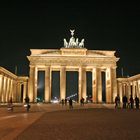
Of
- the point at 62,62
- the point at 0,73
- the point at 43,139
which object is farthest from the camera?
the point at 62,62

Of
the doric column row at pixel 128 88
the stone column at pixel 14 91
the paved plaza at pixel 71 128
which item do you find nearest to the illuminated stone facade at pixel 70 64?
the doric column row at pixel 128 88

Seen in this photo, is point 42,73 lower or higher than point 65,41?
lower

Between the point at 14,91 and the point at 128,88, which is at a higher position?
the point at 128,88

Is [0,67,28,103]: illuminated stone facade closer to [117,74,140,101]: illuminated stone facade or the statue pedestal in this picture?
the statue pedestal

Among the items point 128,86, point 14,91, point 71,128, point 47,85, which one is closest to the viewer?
point 71,128

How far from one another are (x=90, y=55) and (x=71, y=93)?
1256 inches

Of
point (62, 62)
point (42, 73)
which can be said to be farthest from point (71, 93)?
point (62, 62)

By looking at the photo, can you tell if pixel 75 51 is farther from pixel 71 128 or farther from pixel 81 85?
pixel 71 128

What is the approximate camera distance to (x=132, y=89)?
86.1 m

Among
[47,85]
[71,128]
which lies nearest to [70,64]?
[47,85]

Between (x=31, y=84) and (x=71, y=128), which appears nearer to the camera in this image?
(x=71, y=128)

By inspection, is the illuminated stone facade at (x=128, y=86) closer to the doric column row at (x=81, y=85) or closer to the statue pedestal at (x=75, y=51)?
the doric column row at (x=81, y=85)

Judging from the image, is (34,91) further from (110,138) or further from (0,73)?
(110,138)

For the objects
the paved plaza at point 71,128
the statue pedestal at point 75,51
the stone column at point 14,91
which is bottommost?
the paved plaza at point 71,128
